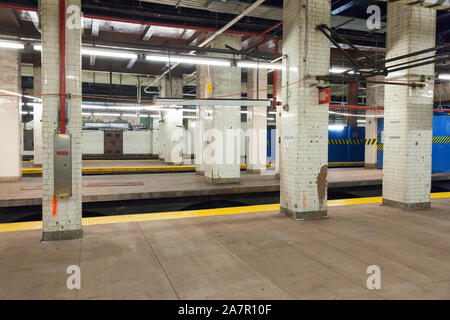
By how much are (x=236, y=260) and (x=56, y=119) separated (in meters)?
3.25

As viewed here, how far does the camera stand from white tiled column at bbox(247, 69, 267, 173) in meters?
12.2

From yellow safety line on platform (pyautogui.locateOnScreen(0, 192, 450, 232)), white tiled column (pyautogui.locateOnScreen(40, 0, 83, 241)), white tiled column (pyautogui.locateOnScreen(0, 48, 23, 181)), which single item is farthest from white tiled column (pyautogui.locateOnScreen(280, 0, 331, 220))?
white tiled column (pyautogui.locateOnScreen(0, 48, 23, 181))

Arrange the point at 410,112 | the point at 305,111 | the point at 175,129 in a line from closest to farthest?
the point at 305,111, the point at 410,112, the point at 175,129

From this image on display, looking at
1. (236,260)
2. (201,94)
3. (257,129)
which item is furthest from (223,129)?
(236,260)

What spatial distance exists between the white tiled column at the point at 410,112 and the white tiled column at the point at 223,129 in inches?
175

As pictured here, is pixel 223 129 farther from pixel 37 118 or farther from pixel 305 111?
pixel 37 118

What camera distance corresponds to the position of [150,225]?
560 centimetres

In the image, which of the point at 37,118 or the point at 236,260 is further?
the point at 37,118

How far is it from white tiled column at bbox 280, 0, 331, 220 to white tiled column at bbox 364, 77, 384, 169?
9372mm

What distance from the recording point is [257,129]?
12.3 metres

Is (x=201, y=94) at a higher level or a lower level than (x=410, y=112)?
higher

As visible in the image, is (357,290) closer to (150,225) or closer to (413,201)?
(150,225)

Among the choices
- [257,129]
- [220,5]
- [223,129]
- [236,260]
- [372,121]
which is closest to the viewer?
[236,260]

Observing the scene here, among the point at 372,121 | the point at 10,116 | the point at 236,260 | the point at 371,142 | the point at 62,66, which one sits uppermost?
the point at 372,121
